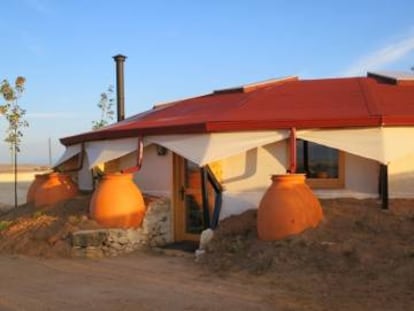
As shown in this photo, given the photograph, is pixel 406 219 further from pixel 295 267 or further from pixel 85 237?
pixel 85 237

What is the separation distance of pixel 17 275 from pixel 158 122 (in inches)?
189

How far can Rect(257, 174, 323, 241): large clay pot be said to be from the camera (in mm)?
9430

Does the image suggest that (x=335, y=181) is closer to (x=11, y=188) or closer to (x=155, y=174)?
(x=155, y=174)

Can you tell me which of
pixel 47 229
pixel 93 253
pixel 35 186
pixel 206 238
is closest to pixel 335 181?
pixel 206 238

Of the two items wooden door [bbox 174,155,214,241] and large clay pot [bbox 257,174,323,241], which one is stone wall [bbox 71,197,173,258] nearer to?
A: wooden door [bbox 174,155,214,241]

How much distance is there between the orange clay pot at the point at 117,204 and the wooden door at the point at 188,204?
Result: 2.99 ft

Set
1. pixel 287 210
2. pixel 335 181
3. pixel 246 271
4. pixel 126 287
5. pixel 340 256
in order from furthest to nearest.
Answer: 1. pixel 335 181
2. pixel 287 210
3. pixel 246 271
4. pixel 340 256
5. pixel 126 287

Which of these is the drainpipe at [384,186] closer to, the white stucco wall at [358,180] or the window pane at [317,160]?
the white stucco wall at [358,180]

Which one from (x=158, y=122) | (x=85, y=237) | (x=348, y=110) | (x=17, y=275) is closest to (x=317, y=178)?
(x=348, y=110)

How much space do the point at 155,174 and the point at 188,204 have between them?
3.70 feet

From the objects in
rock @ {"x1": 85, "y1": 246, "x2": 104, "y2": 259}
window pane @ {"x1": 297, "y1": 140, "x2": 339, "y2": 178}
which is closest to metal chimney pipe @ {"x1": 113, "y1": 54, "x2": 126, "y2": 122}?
window pane @ {"x1": 297, "y1": 140, "x2": 339, "y2": 178}

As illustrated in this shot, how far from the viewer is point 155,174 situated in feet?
42.7

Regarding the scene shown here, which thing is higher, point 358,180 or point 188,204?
point 358,180

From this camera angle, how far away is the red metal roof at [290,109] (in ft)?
35.7
